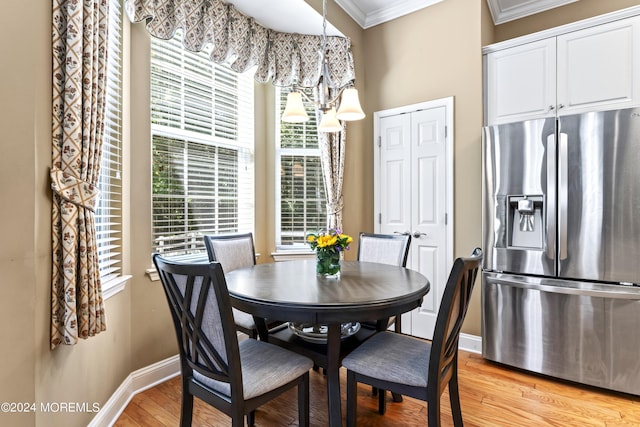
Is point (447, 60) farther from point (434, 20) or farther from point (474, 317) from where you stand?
point (474, 317)

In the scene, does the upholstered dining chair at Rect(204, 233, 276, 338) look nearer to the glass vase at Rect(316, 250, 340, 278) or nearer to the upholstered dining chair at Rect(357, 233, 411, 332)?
the glass vase at Rect(316, 250, 340, 278)

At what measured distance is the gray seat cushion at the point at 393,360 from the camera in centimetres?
148

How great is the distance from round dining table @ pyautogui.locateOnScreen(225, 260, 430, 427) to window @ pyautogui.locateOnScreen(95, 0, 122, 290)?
76cm

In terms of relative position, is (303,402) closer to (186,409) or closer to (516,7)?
(186,409)

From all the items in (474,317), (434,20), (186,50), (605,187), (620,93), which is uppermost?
(434,20)

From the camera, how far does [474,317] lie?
9.57 feet

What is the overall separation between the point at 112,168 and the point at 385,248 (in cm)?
201

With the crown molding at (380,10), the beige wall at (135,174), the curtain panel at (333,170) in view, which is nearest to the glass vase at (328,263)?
the beige wall at (135,174)

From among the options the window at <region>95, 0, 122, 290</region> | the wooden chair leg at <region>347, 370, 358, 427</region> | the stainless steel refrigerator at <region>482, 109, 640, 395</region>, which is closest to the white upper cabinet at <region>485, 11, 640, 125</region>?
the stainless steel refrigerator at <region>482, 109, 640, 395</region>

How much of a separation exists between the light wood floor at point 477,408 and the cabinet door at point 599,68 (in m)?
2.01

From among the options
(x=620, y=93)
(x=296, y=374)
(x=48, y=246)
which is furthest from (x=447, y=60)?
(x=48, y=246)

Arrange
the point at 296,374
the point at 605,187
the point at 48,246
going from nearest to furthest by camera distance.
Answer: the point at 48,246
the point at 296,374
the point at 605,187

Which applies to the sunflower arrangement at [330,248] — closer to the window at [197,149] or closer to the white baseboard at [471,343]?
the window at [197,149]

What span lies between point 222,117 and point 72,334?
212cm
